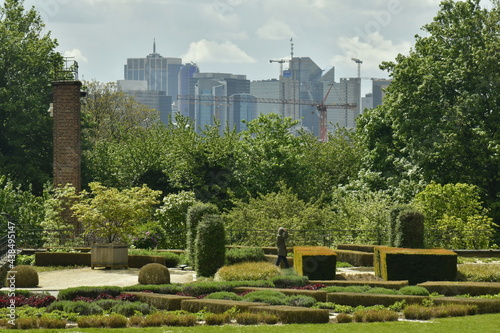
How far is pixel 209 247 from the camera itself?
2762cm

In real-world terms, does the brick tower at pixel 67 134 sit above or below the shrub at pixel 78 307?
above

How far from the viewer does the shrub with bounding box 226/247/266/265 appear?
29.0 m

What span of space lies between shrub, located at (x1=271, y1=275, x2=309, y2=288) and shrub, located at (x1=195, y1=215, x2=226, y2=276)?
4.11 metres

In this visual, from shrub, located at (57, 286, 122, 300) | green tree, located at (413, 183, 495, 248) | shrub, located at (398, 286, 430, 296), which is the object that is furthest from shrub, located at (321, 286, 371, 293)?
green tree, located at (413, 183, 495, 248)

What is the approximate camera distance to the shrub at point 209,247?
2759cm

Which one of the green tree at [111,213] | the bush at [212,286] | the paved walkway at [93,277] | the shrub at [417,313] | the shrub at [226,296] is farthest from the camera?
the green tree at [111,213]

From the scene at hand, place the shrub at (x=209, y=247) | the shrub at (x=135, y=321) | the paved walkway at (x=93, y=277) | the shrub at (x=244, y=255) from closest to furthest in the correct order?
the shrub at (x=135, y=321), the paved walkway at (x=93, y=277), the shrub at (x=209, y=247), the shrub at (x=244, y=255)

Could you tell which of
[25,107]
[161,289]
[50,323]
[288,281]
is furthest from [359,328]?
[25,107]

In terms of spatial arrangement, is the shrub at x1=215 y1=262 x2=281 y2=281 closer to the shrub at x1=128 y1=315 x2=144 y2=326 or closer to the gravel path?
the gravel path

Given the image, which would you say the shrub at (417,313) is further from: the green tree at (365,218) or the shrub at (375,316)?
the green tree at (365,218)

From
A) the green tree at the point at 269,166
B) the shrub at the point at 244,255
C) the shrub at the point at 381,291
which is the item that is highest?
the green tree at the point at 269,166

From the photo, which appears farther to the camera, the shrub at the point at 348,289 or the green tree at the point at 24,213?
the green tree at the point at 24,213

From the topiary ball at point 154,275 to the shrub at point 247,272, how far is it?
1.70m

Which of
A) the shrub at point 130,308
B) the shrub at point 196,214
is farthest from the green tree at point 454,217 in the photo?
the shrub at point 130,308
